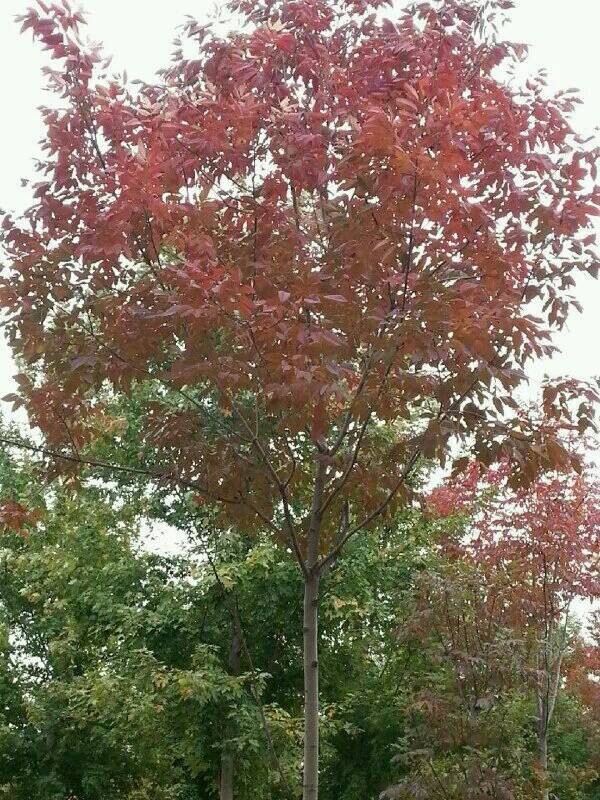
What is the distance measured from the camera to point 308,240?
15.0ft

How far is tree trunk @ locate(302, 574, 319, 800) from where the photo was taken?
15.4 ft

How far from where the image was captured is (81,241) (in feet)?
14.3

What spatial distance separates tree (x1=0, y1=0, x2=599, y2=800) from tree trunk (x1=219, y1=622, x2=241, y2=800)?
8.36 m

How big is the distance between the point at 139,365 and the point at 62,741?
39.5 ft

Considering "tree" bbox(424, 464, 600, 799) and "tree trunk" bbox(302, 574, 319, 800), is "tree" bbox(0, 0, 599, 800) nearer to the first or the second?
"tree trunk" bbox(302, 574, 319, 800)

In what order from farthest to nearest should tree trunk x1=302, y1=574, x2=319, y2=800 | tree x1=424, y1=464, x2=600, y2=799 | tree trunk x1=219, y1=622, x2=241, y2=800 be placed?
1. tree trunk x1=219, y1=622, x2=241, y2=800
2. tree x1=424, y1=464, x2=600, y2=799
3. tree trunk x1=302, y1=574, x2=319, y2=800

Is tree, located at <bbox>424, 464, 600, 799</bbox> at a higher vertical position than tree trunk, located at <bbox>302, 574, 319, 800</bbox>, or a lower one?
higher

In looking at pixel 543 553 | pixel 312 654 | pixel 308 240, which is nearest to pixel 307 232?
pixel 308 240

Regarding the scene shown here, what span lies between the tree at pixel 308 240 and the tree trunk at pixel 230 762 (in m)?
8.36

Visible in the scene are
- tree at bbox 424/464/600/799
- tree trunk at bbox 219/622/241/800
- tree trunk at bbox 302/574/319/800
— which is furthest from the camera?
tree trunk at bbox 219/622/241/800

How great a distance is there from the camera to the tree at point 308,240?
3.88m

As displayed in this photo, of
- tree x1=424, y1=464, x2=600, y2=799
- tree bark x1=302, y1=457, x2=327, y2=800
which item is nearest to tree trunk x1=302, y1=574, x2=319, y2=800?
tree bark x1=302, y1=457, x2=327, y2=800

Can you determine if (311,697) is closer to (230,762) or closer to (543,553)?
(543,553)

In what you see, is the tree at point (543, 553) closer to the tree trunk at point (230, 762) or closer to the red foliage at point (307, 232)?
the tree trunk at point (230, 762)
